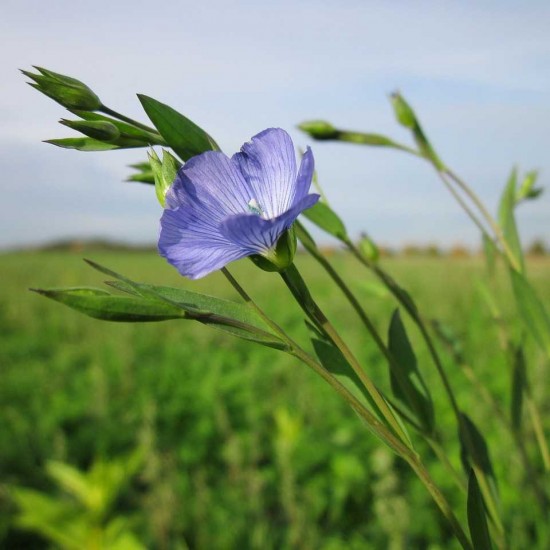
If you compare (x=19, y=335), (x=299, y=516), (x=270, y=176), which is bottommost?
(x=19, y=335)

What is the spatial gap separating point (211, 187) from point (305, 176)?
56 mm

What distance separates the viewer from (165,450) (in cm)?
150

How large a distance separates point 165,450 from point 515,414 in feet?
3.73

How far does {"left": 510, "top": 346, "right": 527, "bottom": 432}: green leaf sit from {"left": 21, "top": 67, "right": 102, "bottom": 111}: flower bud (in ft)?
1.11

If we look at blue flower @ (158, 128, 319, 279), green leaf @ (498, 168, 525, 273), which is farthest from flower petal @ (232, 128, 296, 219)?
green leaf @ (498, 168, 525, 273)

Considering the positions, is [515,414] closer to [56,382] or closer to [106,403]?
[106,403]

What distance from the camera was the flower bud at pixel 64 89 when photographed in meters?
0.32

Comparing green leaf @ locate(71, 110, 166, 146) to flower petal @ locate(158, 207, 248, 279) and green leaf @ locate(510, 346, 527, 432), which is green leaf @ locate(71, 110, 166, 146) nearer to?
flower petal @ locate(158, 207, 248, 279)

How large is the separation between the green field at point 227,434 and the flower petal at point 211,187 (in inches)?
11.6

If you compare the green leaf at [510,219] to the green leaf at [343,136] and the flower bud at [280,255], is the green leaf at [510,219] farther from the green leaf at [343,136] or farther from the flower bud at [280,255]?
the flower bud at [280,255]

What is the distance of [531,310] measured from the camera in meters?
0.46

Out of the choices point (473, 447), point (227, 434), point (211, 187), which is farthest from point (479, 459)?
point (227, 434)

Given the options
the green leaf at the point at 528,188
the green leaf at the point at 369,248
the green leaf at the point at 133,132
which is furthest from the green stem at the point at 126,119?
the green leaf at the point at 528,188

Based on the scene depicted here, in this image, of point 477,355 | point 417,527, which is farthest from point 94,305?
point 477,355
